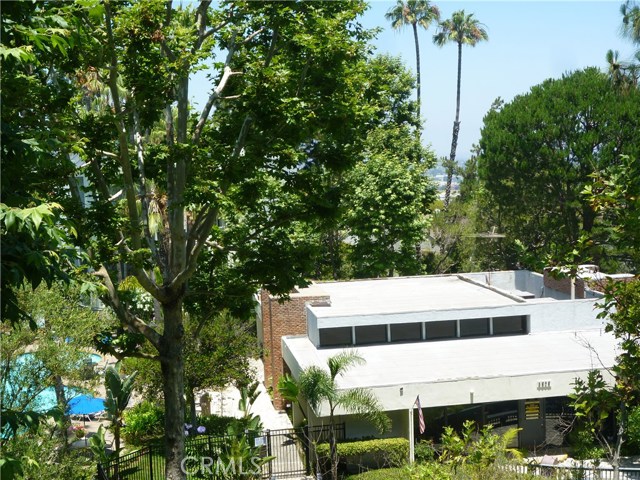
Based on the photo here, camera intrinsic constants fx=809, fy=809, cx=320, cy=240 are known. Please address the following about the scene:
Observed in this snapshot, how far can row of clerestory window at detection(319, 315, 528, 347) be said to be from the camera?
2638 centimetres

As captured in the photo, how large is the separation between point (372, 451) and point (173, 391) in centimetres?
614

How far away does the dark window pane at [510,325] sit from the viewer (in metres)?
26.8

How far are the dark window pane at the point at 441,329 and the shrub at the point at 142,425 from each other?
9.13m

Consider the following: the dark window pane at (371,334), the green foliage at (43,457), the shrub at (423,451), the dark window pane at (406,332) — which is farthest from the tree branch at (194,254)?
the dark window pane at (406,332)

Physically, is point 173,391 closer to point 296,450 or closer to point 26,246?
point 296,450

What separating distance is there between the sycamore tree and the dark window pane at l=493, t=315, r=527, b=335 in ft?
33.9

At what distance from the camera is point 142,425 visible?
84.3 ft

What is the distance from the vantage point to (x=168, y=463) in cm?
1789

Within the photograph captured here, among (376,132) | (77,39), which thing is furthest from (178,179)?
(376,132)

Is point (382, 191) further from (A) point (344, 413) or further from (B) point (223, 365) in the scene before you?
(A) point (344, 413)

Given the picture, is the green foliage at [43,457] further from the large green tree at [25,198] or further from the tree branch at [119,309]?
the large green tree at [25,198]

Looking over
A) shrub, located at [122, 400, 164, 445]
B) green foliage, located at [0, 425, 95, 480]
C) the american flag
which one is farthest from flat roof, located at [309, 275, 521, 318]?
green foliage, located at [0, 425, 95, 480]

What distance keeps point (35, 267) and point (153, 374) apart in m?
16.3

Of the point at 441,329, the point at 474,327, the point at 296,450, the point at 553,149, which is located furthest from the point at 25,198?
the point at 553,149
